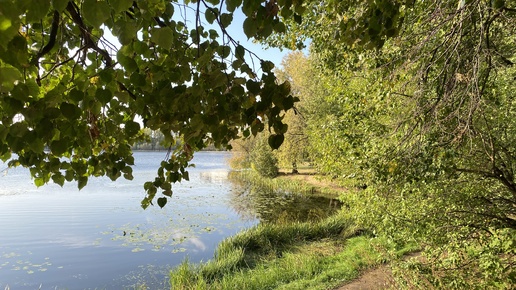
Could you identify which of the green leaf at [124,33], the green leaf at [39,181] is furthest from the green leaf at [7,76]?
the green leaf at [39,181]

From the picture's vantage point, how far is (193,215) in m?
16.4

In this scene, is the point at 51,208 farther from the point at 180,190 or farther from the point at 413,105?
the point at 413,105

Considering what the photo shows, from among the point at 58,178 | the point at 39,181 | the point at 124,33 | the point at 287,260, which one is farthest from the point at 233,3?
the point at 287,260

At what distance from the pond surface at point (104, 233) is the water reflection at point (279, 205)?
131 mm

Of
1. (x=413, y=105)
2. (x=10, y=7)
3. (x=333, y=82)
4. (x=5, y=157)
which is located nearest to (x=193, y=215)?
(x=333, y=82)

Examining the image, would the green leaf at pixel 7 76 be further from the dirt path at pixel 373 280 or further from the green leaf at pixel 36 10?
the dirt path at pixel 373 280

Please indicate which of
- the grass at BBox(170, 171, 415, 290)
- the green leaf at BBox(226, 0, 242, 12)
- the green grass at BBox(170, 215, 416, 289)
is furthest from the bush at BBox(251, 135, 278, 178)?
the green leaf at BBox(226, 0, 242, 12)

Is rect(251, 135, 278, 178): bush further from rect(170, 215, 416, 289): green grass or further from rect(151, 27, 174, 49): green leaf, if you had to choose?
rect(151, 27, 174, 49): green leaf

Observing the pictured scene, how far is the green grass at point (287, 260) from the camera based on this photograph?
25.8 feet

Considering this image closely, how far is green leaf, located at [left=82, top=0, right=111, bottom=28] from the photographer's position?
2.93 feet

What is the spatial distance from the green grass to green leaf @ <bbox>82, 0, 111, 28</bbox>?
6705 mm

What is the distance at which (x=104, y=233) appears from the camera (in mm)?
13055

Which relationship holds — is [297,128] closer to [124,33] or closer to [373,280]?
[373,280]

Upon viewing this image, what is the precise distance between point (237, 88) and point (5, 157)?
153cm
